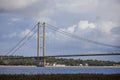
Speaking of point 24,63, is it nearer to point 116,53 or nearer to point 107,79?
point 116,53

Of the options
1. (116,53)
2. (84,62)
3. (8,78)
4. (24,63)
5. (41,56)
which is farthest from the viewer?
(84,62)

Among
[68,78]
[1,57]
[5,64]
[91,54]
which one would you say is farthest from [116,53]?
[68,78]

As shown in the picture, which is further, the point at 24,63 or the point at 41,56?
the point at 24,63

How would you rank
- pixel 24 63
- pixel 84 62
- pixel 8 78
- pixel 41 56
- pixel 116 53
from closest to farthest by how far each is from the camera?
pixel 8 78 < pixel 116 53 < pixel 41 56 < pixel 24 63 < pixel 84 62

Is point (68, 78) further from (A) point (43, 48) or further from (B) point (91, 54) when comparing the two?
(A) point (43, 48)

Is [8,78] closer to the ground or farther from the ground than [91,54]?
closer to the ground

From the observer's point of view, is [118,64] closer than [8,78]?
No

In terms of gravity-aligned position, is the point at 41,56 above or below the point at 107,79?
above

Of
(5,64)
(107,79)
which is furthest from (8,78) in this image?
(5,64)

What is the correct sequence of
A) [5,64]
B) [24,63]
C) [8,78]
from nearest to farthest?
[8,78]
[5,64]
[24,63]
